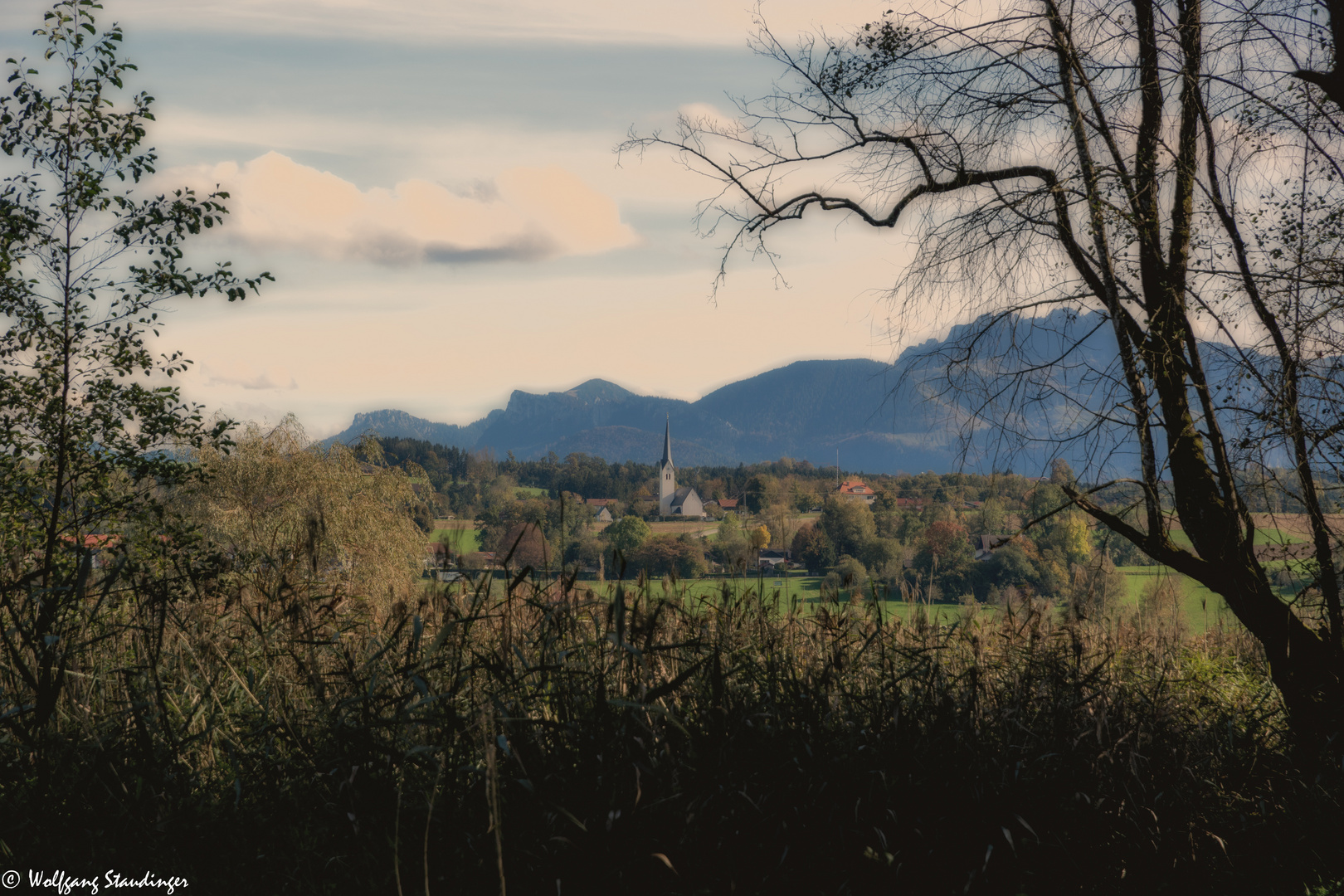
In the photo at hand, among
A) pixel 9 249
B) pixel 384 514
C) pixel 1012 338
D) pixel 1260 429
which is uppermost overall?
pixel 9 249

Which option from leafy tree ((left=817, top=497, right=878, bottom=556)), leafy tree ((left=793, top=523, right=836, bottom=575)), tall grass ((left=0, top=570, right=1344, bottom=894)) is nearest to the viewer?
tall grass ((left=0, top=570, right=1344, bottom=894))

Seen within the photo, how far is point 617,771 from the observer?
10.1 feet

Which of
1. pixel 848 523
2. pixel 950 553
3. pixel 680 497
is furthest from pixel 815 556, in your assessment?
pixel 680 497

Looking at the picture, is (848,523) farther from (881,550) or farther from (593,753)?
(593,753)

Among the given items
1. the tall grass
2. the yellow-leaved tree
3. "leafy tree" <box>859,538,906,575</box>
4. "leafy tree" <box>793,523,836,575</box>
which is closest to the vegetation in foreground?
the tall grass

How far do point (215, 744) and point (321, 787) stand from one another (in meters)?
0.89

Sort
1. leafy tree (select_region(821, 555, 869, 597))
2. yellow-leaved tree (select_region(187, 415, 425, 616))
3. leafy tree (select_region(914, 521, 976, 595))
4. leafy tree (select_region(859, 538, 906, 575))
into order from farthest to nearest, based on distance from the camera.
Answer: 1. leafy tree (select_region(859, 538, 906, 575))
2. leafy tree (select_region(914, 521, 976, 595))
3. yellow-leaved tree (select_region(187, 415, 425, 616))
4. leafy tree (select_region(821, 555, 869, 597))

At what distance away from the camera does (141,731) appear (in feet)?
9.66

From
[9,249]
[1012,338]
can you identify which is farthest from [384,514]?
[1012,338]

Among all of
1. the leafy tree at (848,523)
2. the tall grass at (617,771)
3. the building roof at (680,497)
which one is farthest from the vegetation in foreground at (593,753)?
the building roof at (680,497)

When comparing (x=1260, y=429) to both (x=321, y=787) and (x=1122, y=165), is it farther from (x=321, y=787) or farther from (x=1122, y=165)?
(x=321, y=787)

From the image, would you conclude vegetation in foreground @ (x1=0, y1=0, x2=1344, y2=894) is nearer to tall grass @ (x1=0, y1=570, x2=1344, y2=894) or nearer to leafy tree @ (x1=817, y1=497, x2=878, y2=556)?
tall grass @ (x1=0, y1=570, x2=1344, y2=894)

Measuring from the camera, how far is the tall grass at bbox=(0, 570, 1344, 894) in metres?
2.88

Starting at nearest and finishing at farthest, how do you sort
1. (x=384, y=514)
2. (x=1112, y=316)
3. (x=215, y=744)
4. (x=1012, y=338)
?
(x=215, y=744) → (x=1112, y=316) → (x=1012, y=338) → (x=384, y=514)
